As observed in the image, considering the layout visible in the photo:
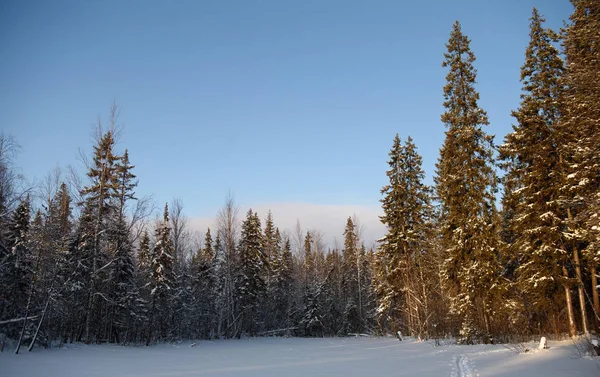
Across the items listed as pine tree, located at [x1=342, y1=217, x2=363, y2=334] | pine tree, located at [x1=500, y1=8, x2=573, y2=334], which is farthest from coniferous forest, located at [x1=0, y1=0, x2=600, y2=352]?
pine tree, located at [x1=342, y1=217, x2=363, y2=334]

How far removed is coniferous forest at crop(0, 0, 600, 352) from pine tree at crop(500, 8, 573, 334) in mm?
65

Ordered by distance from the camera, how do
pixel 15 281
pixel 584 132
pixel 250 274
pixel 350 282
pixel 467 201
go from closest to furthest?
pixel 584 132, pixel 15 281, pixel 467 201, pixel 250 274, pixel 350 282

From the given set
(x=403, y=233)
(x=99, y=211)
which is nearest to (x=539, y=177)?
(x=403, y=233)

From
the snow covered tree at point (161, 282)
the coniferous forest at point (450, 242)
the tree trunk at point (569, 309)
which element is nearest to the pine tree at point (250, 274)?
the coniferous forest at point (450, 242)

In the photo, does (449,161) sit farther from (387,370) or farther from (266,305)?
(266,305)

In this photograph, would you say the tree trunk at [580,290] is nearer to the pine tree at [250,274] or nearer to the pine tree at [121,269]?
the pine tree at [121,269]

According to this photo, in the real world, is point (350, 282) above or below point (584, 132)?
below

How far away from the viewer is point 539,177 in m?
17.9

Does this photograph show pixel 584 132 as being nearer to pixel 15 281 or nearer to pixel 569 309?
pixel 569 309

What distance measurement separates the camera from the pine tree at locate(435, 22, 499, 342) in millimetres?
20234

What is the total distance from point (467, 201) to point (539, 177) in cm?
437

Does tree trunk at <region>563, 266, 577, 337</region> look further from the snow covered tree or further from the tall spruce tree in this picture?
the snow covered tree

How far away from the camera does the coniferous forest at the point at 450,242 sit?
16031mm

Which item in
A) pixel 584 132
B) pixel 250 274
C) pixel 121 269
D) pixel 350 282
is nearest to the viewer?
pixel 584 132
